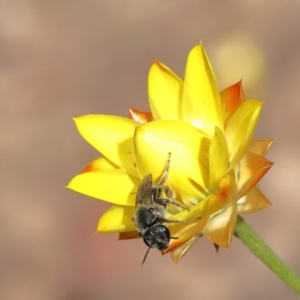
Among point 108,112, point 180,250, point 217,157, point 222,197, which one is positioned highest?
point 217,157

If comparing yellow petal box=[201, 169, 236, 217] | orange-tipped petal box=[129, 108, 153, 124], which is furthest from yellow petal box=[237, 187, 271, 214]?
orange-tipped petal box=[129, 108, 153, 124]

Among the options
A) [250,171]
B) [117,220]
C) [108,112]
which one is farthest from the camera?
[108,112]

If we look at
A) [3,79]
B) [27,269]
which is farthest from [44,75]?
[27,269]

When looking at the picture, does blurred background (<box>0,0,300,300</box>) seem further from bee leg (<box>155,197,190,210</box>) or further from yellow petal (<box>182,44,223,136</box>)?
bee leg (<box>155,197,190,210</box>)

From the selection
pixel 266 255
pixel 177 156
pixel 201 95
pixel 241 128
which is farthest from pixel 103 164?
pixel 266 255

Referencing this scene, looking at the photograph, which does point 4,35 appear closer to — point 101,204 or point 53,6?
point 53,6

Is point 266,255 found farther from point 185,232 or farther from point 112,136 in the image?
point 112,136
